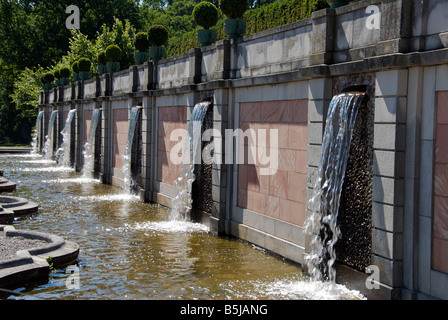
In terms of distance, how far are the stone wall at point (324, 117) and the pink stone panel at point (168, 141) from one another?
7cm

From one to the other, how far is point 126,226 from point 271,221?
4.22 m

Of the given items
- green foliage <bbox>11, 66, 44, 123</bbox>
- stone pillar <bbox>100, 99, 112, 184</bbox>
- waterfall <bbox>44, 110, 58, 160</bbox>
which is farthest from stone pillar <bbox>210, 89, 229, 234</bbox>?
green foliage <bbox>11, 66, 44, 123</bbox>

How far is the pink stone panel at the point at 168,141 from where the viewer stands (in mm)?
17031

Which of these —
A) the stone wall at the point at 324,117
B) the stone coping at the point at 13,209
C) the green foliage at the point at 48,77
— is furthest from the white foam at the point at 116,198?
the green foliage at the point at 48,77

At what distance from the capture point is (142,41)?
21938 mm

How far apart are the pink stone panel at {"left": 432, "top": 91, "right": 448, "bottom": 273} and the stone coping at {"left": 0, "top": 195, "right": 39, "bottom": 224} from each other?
10.8 meters

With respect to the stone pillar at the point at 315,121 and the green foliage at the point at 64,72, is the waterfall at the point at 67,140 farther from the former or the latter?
the stone pillar at the point at 315,121

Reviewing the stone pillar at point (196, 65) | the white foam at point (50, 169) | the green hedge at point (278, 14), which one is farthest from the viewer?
the white foam at point (50, 169)

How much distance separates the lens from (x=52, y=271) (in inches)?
388

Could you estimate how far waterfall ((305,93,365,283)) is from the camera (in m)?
9.21

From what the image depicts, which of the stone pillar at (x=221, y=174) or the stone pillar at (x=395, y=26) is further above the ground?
the stone pillar at (x=395, y=26)

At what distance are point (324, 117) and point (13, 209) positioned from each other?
9.34 m
